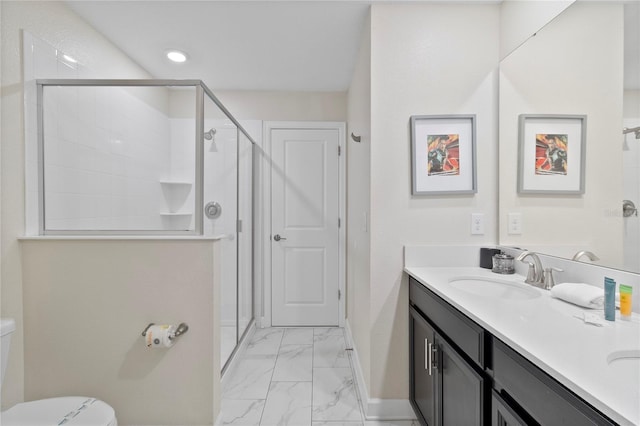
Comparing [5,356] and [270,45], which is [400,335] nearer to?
[5,356]

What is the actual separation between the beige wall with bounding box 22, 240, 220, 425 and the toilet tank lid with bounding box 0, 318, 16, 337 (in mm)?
136

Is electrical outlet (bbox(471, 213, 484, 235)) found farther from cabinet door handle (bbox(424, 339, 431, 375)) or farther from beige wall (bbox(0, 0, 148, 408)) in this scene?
beige wall (bbox(0, 0, 148, 408))

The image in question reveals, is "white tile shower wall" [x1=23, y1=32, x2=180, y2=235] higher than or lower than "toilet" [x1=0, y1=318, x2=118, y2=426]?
higher

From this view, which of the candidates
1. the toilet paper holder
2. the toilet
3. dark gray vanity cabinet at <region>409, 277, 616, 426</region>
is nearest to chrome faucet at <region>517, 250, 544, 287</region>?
dark gray vanity cabinet at <region>409, 277, 616, 426</region>

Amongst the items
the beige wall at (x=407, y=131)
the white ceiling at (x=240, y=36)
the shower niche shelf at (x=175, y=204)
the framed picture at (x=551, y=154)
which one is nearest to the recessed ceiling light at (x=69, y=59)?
the white ceiling at (x=240, y=36)

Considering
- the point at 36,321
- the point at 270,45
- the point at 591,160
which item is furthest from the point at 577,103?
the point at 36,321

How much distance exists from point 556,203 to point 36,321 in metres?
2.70

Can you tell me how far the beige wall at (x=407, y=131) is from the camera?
1788 millimetres

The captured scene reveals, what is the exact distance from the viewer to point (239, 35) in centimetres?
216

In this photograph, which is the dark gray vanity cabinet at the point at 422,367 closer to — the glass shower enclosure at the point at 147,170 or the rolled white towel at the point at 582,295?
the rolled white towel at the point at 582,295

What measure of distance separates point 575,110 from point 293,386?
88.3 inches

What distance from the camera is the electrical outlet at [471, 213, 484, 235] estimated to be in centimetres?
180

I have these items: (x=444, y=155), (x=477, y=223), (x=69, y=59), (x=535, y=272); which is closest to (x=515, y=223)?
(x=477, y=223)

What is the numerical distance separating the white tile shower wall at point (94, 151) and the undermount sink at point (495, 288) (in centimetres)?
188
